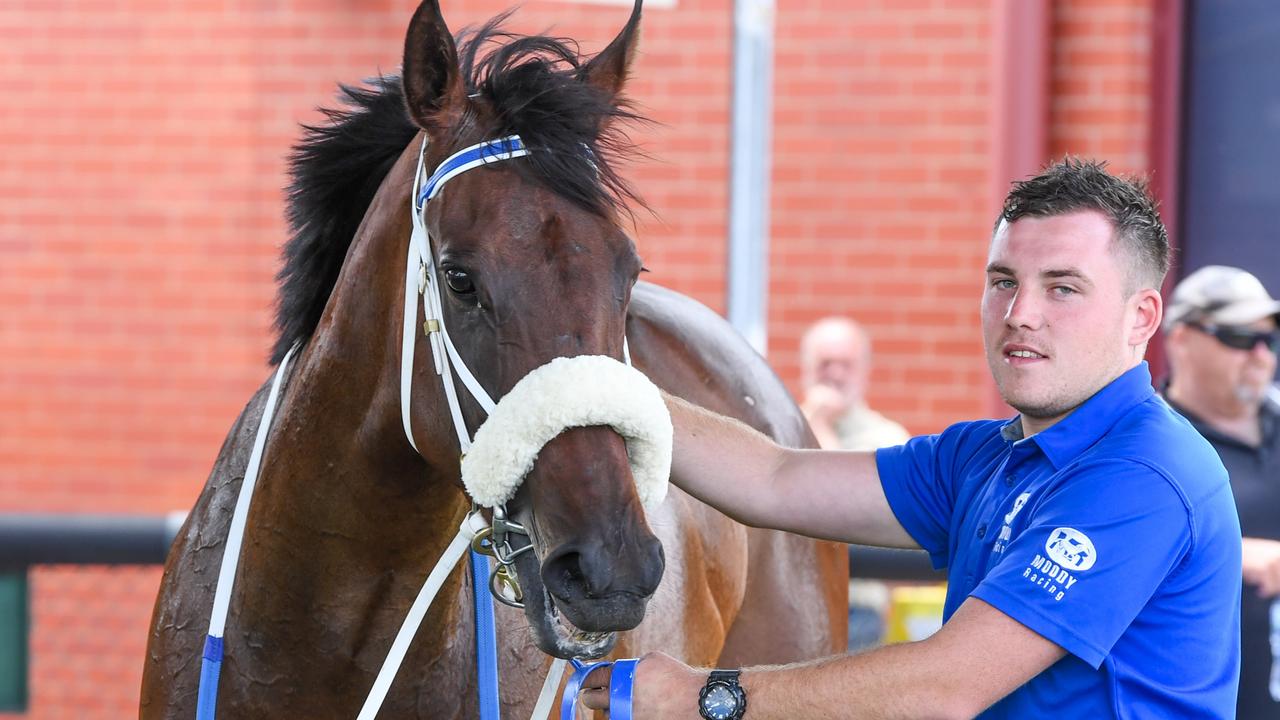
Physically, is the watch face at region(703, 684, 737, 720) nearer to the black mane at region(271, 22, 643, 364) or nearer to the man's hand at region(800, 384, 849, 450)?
the black mane at region(271, 22, 643, 364)

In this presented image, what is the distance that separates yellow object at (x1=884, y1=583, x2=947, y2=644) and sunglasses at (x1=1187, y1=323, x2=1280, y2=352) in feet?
4.58

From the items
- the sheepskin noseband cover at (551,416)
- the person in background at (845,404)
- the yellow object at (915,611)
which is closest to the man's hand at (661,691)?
the sheepskin noseband cover at (551,416)

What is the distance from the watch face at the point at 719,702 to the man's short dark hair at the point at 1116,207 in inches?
33.4

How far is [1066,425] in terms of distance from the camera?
7.02 ft

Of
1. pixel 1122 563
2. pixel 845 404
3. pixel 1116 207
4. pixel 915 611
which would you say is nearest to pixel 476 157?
pixel 1116 207

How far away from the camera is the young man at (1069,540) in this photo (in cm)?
193

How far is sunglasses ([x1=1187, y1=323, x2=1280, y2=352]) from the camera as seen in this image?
4207mm

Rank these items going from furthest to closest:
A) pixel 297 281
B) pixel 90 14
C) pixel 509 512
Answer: pixel 90 14 → pixel 297 281 → pixel 509 512

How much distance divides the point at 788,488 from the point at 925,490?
0.79ft

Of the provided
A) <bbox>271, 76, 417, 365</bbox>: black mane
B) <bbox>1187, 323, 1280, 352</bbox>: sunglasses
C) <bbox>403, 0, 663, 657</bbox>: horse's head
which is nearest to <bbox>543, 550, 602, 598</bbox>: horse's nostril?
<bbox>403, 0, 663, 657</bbox>: horse's head

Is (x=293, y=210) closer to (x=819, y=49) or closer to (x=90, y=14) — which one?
(x=819, y=49)

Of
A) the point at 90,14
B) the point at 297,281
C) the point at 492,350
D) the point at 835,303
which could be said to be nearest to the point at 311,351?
the point at 297,281

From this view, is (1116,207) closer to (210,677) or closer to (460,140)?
(460,140)

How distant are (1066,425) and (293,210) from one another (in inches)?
54.2
